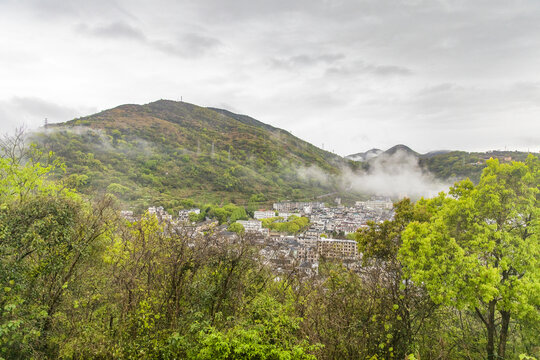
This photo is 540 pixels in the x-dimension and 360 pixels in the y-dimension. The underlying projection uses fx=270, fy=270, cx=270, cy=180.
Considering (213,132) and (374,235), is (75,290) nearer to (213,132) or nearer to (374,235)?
(374,235)

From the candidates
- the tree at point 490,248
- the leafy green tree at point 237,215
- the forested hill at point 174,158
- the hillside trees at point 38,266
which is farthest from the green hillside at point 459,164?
the hillside trees at point 38,266

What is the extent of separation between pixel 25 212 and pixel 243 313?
610cm

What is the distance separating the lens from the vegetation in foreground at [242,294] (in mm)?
6043

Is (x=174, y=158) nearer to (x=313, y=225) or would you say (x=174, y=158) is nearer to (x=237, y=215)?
(x=237, y=215)

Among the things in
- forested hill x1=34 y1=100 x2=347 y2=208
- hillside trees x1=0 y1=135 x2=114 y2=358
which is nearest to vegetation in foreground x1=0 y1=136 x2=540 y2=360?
hillside trees x1=0 y1=135 x2=114 y2=358

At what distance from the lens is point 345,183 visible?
455ft

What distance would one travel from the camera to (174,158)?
99.9 metres

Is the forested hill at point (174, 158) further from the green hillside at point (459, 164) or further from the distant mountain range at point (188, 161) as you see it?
the green hillside at point (459, 164)

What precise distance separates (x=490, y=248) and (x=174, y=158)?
10183 centimetres

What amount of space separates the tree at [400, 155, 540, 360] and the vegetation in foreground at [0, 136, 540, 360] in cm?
4

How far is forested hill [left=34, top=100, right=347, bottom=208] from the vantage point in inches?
2766

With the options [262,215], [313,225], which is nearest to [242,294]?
[313,225]

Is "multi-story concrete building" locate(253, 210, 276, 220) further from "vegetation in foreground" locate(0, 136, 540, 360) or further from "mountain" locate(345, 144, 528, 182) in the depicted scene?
"vegetation in foreground" locate(0, 136, 540, 360)

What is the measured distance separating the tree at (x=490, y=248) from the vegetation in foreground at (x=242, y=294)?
36 millimetres
